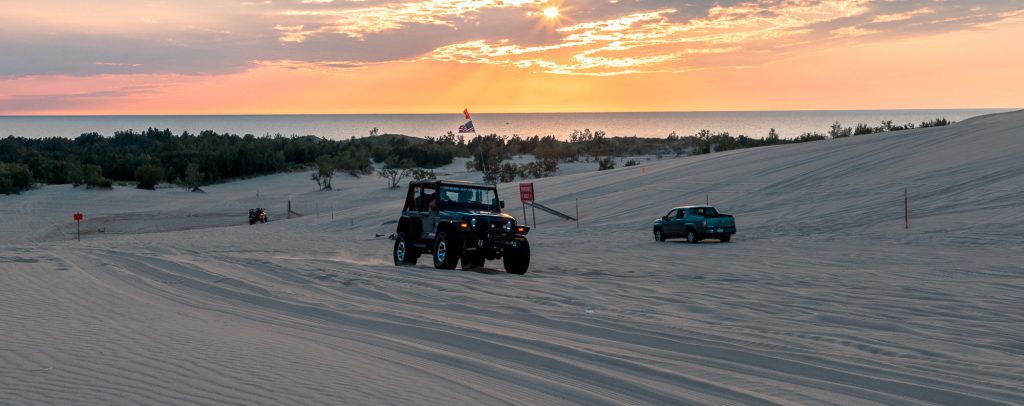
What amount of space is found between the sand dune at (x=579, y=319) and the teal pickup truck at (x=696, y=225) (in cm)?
77

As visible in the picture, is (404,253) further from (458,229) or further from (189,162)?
(189,162)

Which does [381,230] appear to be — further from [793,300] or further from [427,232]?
[793,300]

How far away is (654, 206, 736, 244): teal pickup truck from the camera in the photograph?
25.6 m

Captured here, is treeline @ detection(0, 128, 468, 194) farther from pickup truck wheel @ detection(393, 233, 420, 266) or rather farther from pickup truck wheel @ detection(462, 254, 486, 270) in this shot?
pickup truck wheel @ detection(462, 254, 486, 270)

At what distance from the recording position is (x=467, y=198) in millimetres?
19328

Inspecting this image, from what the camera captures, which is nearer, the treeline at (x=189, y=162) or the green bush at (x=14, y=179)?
the green bush at (x=14, y=179)

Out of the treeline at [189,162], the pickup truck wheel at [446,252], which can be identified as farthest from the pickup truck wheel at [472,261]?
the treeline at [189,162]

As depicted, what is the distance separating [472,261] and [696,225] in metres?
8.39

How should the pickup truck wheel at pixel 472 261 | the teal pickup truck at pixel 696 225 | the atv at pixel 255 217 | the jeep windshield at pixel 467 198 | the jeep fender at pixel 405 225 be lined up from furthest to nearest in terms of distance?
1. the atv at pixel 255 217
2. the teal pickup truck at pixel 696 225
3. the jeep fender at pixel 405 225
4. the pickup truck wheel at pixel 472 261
5. the jeep windshield at pixel 467 198

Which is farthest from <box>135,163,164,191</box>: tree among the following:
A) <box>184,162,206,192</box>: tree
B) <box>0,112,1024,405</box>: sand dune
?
<box>0,112,1024,405</box>: sand dune

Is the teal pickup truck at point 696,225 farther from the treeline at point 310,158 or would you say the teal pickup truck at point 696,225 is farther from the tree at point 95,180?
the tree at point 95,180

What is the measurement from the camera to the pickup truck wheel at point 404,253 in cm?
2025

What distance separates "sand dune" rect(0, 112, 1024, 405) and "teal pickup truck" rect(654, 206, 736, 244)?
77 cm

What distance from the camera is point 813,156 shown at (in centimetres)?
4184
